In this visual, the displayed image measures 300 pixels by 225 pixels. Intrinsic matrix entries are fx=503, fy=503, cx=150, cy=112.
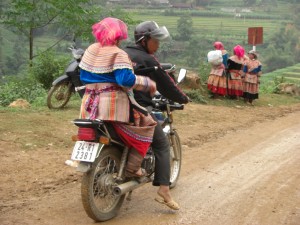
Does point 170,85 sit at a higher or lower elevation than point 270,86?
higher

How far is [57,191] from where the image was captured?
5.47 metres

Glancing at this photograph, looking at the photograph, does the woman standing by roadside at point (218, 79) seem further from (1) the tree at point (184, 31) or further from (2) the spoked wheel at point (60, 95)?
(1) the tree at point (184, 31)

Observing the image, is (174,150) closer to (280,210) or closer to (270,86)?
(280,210)

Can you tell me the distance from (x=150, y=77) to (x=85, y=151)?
968 millimetres

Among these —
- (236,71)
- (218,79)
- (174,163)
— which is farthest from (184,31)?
(174,163)

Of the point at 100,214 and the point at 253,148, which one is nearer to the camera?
the point at 100,214

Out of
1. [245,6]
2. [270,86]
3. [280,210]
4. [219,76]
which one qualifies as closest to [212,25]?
[245,6]

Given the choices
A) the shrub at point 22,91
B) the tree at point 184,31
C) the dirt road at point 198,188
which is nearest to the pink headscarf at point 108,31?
the dirt road at point 198,188

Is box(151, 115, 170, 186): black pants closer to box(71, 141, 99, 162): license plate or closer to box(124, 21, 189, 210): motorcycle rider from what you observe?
box(124, 21, 189, 210): motorcycle rider

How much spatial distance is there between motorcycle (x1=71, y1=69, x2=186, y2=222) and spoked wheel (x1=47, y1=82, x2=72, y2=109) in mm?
4787

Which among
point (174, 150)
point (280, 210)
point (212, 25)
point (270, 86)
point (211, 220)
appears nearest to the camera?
point (211, 220)

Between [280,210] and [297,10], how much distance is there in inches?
2356

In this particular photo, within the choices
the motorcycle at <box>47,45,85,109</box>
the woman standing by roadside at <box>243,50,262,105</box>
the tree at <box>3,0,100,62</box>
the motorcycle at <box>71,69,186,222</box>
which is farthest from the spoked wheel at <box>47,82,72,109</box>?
the tree at <box>3,0,100,62</box>

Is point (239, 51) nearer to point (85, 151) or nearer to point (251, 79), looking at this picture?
point (251, 79)
